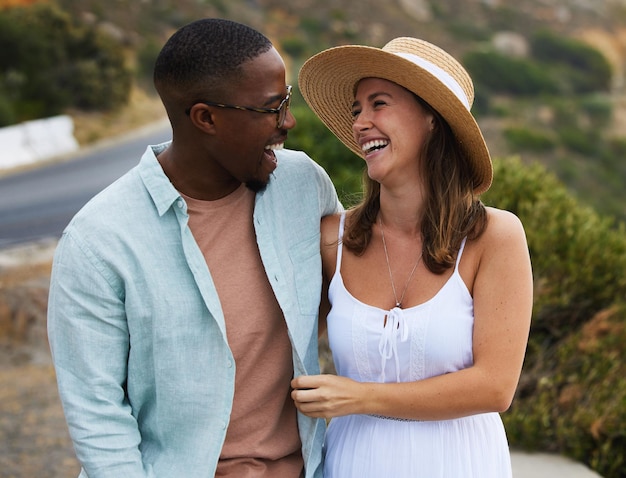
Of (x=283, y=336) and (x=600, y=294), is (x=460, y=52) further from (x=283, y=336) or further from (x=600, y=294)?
(x=283, y=336)

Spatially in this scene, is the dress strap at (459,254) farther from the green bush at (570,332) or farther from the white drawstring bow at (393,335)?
the green bush at (570,332)

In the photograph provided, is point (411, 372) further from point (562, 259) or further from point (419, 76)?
point (562, 259)

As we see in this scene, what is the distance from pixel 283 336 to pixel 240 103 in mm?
653

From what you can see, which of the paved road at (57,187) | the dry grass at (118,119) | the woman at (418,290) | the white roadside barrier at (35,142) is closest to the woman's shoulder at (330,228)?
the woman at (418,290)

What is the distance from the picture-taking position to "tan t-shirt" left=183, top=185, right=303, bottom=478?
233 centimetres

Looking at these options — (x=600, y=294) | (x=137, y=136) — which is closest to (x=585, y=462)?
(x=600, y=294)

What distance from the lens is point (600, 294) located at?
16.0 feet

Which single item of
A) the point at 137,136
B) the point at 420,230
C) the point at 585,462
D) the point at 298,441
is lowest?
the point at 137,136

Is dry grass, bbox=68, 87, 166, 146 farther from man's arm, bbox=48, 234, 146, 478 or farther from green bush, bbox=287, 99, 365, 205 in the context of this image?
man's arm, bbox=48, 234, 146, 478

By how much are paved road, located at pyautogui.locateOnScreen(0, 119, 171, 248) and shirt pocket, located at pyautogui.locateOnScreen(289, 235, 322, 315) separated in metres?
9.13

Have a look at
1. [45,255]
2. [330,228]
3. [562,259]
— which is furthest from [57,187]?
[330,228]

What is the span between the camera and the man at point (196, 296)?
7.11 ft

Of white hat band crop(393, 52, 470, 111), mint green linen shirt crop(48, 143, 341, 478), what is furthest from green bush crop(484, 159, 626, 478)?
mint green linen shirt crop(48, 143, 341, 478)

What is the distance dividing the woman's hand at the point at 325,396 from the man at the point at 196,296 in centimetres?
6
